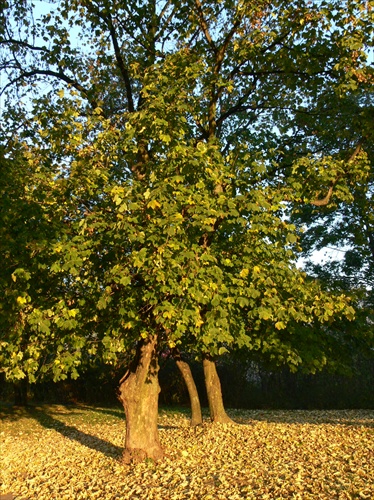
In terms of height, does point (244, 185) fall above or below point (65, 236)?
above

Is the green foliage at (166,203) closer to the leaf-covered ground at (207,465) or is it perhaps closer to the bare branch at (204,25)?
the bare branch at (204,25)

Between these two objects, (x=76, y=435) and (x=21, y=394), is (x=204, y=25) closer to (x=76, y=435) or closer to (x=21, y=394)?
(x=76, y=435)

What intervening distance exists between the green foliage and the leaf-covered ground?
1.69m

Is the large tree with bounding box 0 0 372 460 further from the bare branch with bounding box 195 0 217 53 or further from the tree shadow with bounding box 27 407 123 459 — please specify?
the tree shadow with bounding box 27 407 123 459

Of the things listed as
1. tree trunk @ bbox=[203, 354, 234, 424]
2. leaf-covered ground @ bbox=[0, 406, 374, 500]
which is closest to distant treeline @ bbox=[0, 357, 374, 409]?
tree trunk @ bbox=[203, 354, 234, 424]

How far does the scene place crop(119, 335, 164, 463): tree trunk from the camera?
337 inches

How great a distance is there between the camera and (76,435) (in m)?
13.9

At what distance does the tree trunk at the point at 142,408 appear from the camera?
855 cm

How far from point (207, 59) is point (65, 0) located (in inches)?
135

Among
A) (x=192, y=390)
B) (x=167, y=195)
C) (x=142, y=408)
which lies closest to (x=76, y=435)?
(x=192, y=390)

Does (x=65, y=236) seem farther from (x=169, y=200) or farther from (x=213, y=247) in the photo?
(x=213, y=247)

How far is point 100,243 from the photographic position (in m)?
7.59

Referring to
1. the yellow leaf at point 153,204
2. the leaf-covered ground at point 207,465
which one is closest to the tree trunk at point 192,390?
the leaf-covered ground at point 207,465

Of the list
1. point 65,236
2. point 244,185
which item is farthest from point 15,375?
point 244,185
